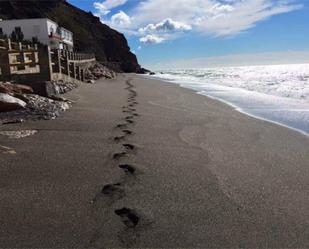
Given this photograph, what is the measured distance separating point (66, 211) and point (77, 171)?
3.62 feet

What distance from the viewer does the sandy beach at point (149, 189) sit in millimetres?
3207

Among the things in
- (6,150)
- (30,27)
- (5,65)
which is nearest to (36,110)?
(6,150)

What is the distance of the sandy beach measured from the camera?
3207 millimetres

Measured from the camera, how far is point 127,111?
9.65 m

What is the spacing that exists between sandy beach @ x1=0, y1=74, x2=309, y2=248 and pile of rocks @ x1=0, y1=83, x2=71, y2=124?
0.59 metres

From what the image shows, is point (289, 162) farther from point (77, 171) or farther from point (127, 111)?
point (127, 111)

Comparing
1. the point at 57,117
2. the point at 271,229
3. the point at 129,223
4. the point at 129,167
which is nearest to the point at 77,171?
the point at 129,167

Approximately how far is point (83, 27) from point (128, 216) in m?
96.3

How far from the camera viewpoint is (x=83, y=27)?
9538 centimetres

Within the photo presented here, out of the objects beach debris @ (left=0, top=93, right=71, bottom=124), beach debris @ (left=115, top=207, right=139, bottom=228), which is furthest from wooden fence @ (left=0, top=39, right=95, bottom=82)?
beach debris @ (left=115, top=207, right=139, bottom=228)

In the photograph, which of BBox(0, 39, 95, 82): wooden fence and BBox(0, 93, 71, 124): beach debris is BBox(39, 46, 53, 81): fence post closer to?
BBox(0, 39, 95, 82): wooden fence

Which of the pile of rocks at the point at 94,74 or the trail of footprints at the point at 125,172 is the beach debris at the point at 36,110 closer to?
the trail of footprints at the point at 125,172

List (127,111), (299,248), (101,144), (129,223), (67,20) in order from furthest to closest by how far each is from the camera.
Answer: (67,20), (127,111), (101,144), (129,223), (299,248)

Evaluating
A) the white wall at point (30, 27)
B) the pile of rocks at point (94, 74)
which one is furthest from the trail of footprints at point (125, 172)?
the white wall at point (30, 27)
